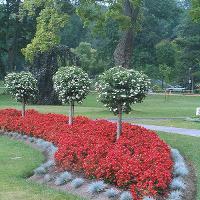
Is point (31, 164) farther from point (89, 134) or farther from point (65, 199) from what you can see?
point (65, 199)

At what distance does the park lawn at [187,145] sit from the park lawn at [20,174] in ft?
9.47

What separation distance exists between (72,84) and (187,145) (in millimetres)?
3747

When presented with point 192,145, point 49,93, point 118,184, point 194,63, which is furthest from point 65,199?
point 194,63

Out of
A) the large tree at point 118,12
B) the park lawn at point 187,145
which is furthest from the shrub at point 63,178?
the large tree at point 118,12

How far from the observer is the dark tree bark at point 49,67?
33344mm

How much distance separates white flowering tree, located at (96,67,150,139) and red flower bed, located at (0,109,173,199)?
923 mm

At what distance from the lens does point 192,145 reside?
1373 cm

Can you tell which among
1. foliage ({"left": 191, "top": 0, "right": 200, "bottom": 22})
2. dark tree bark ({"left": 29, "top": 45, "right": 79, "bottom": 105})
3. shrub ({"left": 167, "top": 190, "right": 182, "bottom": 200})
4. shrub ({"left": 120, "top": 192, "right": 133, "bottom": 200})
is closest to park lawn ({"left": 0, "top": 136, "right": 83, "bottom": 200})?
shrub ({"left": 120, "top": 192, "right": 133, "bottom": 200})

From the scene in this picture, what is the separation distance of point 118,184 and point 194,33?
53.8 meters

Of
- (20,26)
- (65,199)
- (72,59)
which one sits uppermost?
(20,26)

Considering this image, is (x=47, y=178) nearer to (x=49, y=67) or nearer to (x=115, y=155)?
(x=115, y=155)

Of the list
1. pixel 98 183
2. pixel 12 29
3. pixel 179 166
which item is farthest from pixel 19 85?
pixel 12 29

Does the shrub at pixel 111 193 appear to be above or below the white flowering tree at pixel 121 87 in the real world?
below

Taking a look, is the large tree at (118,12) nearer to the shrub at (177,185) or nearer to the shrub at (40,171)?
the shrub at (40,171)
